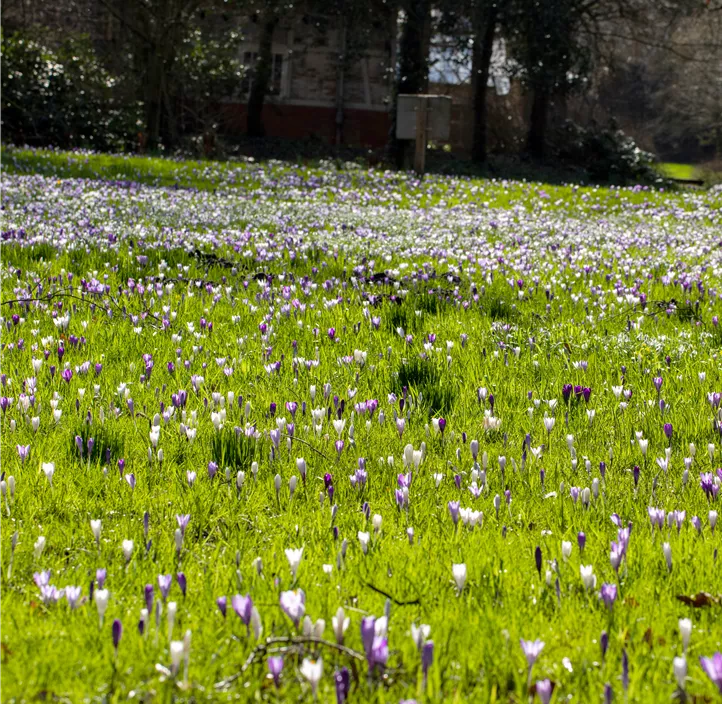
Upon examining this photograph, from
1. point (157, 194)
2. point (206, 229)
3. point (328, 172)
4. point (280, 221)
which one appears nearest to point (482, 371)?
point (206, 229)

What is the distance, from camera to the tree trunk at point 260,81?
3659 centimetres

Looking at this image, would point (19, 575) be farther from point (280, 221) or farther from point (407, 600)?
point (280, 221)

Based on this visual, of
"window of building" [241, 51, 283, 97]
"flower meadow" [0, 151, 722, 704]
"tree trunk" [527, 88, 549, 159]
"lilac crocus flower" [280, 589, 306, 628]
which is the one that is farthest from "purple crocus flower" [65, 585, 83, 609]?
Answer: "window of building" [241, 51, 283, 97]

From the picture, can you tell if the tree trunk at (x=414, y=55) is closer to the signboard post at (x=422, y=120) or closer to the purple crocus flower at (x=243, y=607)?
the signboard post at (x=422, y=120)

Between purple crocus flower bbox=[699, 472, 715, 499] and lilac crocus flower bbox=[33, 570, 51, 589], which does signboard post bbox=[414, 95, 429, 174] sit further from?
lilac crocus flower bbox=[33, 570, 51, 589]

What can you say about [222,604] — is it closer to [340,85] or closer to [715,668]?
[715,668]

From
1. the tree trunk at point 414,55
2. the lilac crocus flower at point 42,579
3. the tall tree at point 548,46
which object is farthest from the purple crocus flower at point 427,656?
the tall tree at point 548,46

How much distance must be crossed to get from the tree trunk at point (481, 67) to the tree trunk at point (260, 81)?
813 cm

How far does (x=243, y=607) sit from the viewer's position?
2359 mm

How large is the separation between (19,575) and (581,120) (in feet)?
162

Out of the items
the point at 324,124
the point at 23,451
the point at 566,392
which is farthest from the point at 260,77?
the point at 23,451

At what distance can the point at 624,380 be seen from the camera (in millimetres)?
5328

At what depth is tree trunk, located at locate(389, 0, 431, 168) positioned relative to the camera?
30812mm

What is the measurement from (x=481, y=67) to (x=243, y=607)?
32.6 meters
